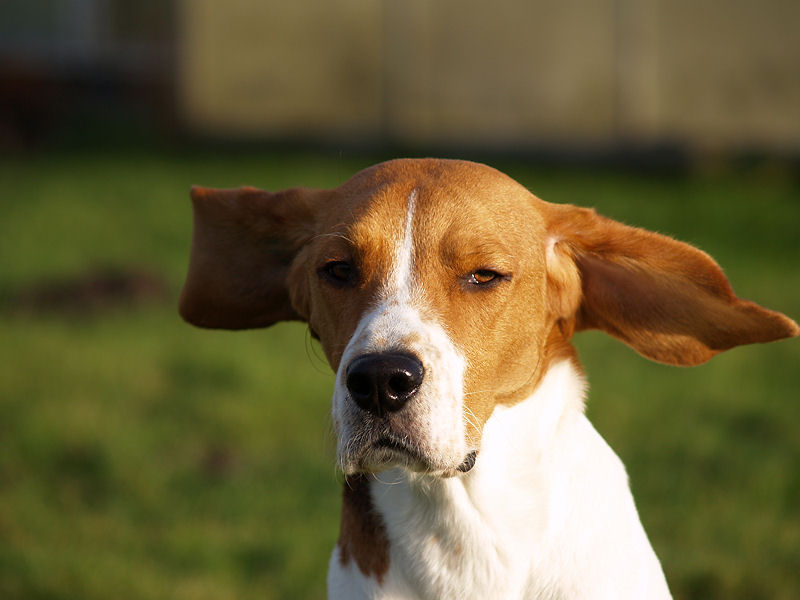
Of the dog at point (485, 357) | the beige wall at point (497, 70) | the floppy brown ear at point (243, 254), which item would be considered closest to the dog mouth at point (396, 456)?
the dog at point (485, 357)

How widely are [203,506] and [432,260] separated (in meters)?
3.39

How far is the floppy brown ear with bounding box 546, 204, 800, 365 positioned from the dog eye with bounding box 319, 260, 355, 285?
725 mm

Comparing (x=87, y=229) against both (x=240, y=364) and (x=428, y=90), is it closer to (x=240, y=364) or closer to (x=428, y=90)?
(x=240, y=364)

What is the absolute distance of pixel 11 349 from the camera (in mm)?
8836

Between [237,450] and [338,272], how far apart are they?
3735 millimetres

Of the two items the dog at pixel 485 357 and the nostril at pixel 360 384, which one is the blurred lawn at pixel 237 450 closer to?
the dog at pixel 485 357

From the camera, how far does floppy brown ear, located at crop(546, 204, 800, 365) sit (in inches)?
148

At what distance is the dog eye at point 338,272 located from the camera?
351 cm

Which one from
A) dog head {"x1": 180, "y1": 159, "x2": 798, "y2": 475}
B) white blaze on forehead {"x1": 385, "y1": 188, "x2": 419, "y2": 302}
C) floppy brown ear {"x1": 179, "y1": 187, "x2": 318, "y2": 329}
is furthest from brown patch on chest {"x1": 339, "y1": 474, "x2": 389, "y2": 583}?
floppy brown ear {"x1": 179, "y1": 187, "x2": 318, "y2": 329}

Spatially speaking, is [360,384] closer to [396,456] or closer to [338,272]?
[396,456]

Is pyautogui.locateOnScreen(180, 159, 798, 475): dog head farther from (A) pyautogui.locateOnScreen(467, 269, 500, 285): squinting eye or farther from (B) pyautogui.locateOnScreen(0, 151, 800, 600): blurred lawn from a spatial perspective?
(B) pyautogui.locateOnScreen(0, 151, 800, 600): blurred lawn

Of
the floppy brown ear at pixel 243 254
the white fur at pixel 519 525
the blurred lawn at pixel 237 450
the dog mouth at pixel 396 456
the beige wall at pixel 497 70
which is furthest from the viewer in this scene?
the beige wall at pixel 497 70

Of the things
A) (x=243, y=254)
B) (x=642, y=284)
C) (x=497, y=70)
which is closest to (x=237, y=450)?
(x=243, y=254)

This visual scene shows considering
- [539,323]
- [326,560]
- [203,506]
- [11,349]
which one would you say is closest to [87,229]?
[11,349]
